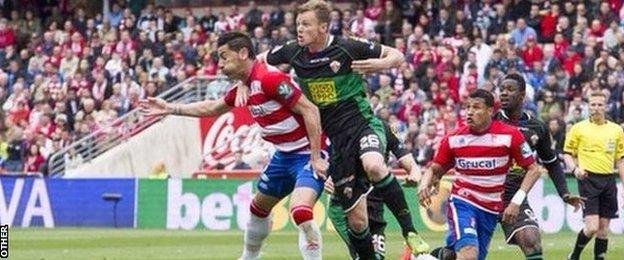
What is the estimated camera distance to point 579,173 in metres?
19.9

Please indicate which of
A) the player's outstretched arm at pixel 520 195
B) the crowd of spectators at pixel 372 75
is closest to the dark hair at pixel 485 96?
the player's outstretched arm at pixel 520 195

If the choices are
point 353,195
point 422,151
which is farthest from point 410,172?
point 422,151

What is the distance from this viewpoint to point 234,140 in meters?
34.9

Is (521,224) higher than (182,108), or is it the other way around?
(182,108)

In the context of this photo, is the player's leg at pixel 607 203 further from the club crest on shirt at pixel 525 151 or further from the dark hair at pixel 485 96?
the dark hair at pixel 485 96

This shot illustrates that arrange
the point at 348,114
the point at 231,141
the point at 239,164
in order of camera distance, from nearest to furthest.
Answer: the point at 348,114 → the point at 239,164 → the point at 231,141

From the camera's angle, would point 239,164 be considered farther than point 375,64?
Yes

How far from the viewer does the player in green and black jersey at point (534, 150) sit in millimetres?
15703

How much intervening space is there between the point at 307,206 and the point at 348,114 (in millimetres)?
1209

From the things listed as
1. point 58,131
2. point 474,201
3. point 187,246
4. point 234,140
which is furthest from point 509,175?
point 58,131

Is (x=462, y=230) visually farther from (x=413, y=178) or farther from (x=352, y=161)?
(x=352, y=161)

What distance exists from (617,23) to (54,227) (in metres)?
11.1

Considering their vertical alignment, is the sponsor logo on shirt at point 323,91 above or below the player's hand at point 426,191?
above

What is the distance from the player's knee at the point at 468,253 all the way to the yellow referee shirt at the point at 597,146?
642cm
